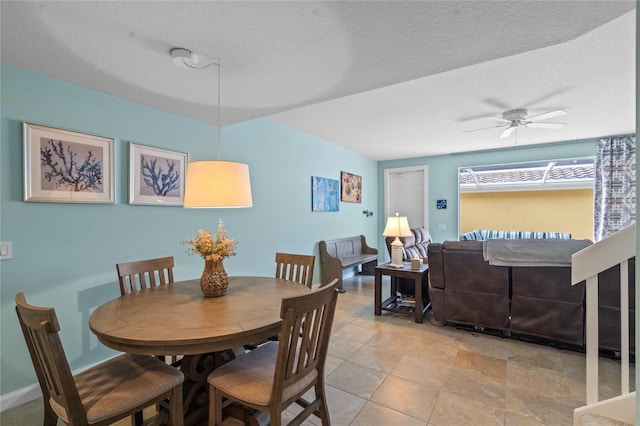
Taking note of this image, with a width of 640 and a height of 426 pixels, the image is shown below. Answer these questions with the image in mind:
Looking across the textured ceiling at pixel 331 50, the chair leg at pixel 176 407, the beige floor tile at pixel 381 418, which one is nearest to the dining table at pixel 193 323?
the chair leg at pixel 176 407

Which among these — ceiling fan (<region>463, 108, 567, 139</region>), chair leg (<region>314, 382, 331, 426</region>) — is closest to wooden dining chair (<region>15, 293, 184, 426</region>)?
chair leg (<region>314, 382, 331, 426</region>)

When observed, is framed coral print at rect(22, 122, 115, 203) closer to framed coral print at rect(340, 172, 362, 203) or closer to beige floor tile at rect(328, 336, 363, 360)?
beige floor tile at rect(328, 336, 363, 360)

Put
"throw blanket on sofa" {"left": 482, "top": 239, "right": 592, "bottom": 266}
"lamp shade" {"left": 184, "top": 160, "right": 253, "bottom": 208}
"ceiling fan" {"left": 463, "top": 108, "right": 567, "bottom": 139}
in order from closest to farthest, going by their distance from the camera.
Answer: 1. "lamp shade" {"left": 184, "top": 160, "right": 253, "bottom": 208}
2. "throw blanket on sofa" {"left": 482, "top": 239, "right": 592, "bottom": 266}
3. "ceiling fan" {"left": 463, "top": 108, "right": 567, "bottom": 139}

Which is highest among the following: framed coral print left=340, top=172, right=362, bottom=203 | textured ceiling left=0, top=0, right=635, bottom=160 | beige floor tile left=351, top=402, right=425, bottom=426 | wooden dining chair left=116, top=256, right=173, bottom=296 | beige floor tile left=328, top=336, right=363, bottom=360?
textured ceiling left=0, top=0, right=635, bottom=160

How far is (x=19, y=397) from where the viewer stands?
75.6 inches

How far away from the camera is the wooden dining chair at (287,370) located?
121cm

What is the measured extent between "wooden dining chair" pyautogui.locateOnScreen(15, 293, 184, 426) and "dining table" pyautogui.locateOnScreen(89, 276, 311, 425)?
192 millimetres

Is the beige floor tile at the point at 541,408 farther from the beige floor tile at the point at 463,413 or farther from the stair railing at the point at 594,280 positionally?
the stair railing at the point at 594,280

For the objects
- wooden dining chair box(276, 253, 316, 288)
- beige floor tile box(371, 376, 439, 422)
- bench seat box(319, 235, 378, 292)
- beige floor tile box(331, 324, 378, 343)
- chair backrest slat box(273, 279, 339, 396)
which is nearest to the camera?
chair backrest slat box(273, 279, 339, 396)

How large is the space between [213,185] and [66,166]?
1.41 meters

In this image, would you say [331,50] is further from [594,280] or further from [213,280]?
[594,280]

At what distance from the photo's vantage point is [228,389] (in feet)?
4.38

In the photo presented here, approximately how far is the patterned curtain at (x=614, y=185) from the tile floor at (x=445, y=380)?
3.51 meters

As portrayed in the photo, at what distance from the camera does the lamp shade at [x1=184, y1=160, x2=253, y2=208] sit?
161cm
